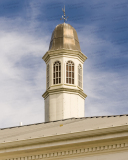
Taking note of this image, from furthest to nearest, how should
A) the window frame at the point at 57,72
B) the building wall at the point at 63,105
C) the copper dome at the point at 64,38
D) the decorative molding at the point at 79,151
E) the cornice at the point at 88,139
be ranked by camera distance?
the copper dome at the point at 64,38 → the window frame at the point at 57,72 → the building wall at the point at 63,105 → the decorative molding at the point at 79,151 → the cornice at the point at 88,139

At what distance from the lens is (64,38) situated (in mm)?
40125

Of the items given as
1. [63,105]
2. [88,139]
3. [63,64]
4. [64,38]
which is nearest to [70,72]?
[63,64]

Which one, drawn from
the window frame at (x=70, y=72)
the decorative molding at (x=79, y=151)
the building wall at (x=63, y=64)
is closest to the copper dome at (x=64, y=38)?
the building wall at (x=63, y=64)

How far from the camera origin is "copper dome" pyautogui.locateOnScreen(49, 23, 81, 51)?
129ft

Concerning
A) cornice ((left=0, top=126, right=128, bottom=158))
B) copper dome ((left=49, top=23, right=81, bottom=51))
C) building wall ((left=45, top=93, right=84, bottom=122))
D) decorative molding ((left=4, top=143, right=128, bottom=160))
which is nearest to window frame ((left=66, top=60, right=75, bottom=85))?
building wall ((left=45, top=93, right=84, bottom=122))

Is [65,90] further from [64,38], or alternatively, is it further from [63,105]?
[64,38]

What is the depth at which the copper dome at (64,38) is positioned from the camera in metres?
39.4

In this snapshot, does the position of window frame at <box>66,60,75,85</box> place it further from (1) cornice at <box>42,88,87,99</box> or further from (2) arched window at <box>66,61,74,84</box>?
(1) cornice at <box>42,88,87,99</box>

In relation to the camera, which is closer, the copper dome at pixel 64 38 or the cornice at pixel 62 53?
the cornice at pixel 62 53

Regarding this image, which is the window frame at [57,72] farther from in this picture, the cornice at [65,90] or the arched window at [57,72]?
the cornice at [65,90]

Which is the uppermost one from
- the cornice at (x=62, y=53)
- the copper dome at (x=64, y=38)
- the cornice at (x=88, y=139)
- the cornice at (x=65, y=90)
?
the copper dome at (x=64, y=38)

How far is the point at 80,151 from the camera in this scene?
22516 millimetres

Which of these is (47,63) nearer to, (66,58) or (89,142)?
(66,58)

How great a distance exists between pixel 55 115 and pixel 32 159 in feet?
47.3
